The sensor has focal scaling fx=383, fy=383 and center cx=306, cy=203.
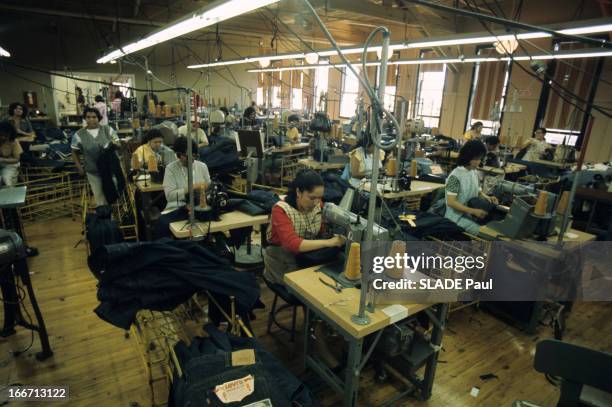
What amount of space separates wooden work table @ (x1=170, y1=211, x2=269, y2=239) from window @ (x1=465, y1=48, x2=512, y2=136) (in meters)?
7.55

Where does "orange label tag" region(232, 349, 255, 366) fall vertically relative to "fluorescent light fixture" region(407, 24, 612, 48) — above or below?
below

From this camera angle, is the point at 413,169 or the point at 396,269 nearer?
the point at 396,269

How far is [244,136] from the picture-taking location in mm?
5379

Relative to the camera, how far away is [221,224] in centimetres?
284

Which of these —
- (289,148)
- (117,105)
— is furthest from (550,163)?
(117,105)

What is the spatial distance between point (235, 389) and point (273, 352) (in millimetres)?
1309

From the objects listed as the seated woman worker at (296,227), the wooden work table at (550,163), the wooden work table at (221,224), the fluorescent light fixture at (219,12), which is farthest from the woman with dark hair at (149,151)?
the wooden work table at (550,163)

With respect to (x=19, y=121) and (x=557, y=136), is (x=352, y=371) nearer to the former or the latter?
(x=19, y=121)

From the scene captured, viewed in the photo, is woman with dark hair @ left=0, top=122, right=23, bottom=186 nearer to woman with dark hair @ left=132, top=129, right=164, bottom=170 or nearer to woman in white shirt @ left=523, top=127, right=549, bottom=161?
woman with dark hair @ left=132, top=129, right=164, bottom=170

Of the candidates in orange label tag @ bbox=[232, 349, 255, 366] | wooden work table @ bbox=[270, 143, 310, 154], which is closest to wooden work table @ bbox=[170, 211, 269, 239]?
orange label tag @ bbox=[232, 349, 255, 366]

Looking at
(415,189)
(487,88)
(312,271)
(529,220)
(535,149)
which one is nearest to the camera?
(312,271)

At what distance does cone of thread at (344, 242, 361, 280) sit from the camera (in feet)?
6.38

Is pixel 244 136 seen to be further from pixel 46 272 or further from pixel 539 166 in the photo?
pixel 539 166

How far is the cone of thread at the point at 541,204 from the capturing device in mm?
2775
